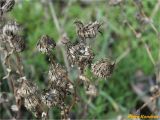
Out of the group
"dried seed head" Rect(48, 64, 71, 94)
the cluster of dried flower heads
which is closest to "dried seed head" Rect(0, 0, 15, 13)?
the cluster of dried flower heads

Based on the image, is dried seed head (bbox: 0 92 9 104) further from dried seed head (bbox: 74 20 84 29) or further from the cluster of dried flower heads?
dried seed head (bbox: 74 20 84 29)

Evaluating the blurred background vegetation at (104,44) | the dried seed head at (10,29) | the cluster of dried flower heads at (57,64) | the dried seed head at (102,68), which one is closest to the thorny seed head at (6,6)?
the cluster of dried flower heads at (57,64)

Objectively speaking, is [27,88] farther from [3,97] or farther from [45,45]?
[3,97]

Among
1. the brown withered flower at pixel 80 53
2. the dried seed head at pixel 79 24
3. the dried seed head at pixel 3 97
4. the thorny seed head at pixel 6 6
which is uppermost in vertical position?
the thorny seed head at pixel 6 6

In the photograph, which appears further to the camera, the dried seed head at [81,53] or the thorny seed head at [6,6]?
the thorny seed head at [6,6]

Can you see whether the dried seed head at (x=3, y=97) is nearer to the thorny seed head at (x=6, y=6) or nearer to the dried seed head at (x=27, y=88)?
the dried seed head at (x=27, y=88)

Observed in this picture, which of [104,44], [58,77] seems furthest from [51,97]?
[104,44]
